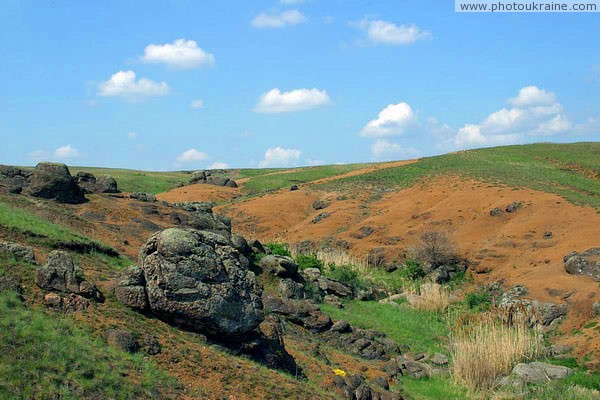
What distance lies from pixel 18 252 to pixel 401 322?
15969mm

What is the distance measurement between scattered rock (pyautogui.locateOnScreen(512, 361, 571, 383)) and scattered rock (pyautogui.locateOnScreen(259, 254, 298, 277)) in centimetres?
1097

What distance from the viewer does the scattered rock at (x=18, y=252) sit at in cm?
1421

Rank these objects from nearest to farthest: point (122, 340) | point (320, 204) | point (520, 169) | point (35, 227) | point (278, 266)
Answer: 1. point (122, 340)
2. point (35, 227)
3. point (278, 266)
4. point (520, 169)
5. point (320, 204)

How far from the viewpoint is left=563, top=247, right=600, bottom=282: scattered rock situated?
27.0 metres

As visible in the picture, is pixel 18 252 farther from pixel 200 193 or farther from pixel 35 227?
pixel 200 193

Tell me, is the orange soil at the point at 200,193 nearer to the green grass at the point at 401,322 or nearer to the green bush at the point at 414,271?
the green bush at the point at 414,271

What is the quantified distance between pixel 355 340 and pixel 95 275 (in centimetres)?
945

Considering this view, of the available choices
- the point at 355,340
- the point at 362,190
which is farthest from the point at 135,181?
the point at 355,340

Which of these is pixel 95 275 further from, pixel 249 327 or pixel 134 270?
pixel 249 327

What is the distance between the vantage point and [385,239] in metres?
42.5

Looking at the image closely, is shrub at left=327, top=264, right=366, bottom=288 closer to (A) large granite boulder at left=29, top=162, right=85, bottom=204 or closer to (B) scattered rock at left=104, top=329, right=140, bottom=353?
(A) large granite boulder at left=29, top=162, right=85, bottom=204

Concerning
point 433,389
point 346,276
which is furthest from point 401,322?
point 433,389

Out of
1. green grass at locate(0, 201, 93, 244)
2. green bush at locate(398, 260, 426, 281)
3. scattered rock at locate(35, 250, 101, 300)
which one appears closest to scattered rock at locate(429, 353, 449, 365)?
scattered rock at locate(35, 250, 101, 300)

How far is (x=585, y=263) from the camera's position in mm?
27641
